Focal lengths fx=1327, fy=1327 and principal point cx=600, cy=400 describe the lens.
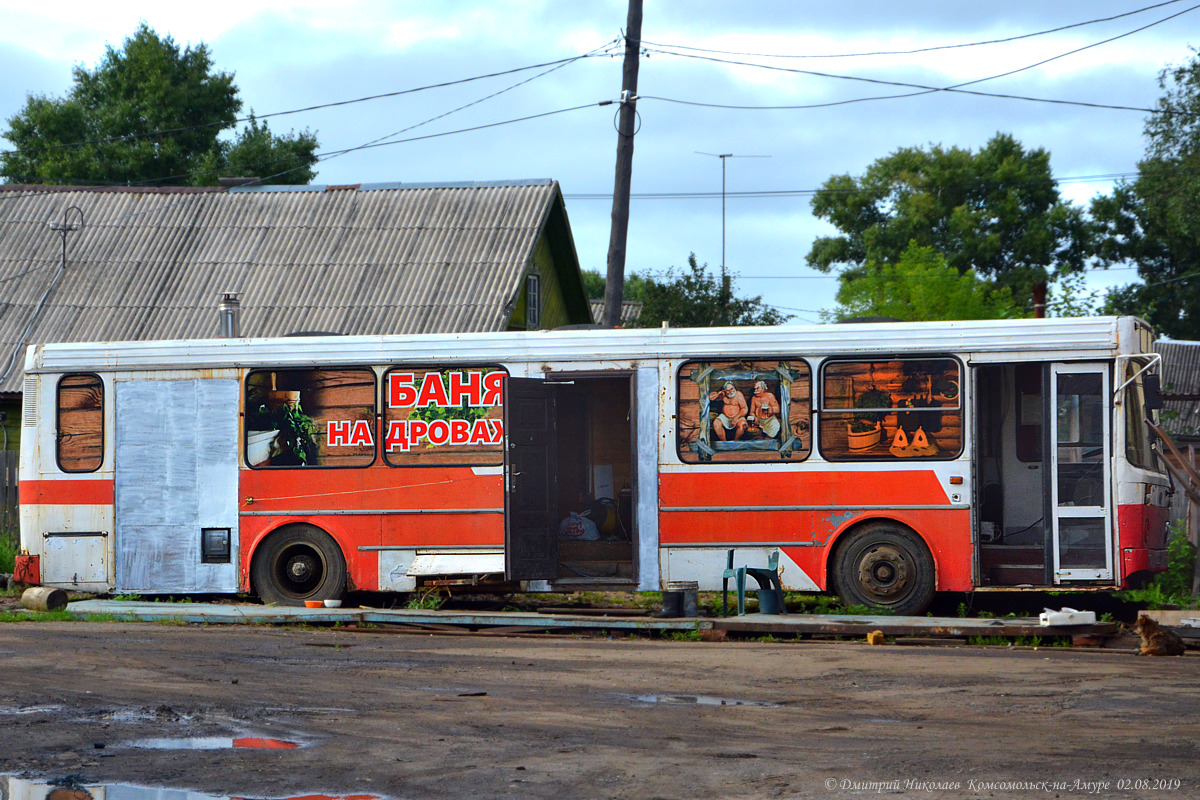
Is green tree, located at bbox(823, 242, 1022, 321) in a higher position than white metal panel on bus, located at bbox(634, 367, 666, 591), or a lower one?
higher

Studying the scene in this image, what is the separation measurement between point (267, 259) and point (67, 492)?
502 inches

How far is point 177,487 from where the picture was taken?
13820mm

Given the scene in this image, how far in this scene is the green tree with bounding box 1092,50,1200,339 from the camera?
133 ft

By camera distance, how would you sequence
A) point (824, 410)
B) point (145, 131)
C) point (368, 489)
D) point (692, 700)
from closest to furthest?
1. point (692, 700)
2. point (824, 410)
3. point (368, 489)
4. point (145, 131)

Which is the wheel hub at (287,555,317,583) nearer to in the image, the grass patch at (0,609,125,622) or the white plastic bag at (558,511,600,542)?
the grass patch at (0,609,125,622)

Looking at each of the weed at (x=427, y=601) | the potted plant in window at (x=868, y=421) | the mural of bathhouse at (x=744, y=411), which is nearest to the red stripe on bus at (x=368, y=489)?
the weed at (x=427, y=601)

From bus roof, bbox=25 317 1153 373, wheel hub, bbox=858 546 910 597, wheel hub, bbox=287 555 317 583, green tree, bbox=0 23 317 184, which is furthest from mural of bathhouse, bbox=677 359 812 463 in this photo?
green tree, bbox=0 23 317 184

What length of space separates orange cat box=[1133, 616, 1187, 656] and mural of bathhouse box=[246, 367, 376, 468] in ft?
24.3

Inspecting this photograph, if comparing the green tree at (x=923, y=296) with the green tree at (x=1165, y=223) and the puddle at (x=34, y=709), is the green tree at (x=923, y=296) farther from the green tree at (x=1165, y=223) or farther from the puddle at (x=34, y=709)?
the puddle at (x=34, y=709)

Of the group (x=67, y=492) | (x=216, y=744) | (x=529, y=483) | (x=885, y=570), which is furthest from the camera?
(x=67, y=492)

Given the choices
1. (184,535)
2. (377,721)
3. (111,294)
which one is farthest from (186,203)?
(377,721)

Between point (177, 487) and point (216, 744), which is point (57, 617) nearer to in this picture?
point (177, 487)

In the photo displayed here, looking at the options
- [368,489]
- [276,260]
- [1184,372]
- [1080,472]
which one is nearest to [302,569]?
[368,489]

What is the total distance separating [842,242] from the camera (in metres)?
55.6
